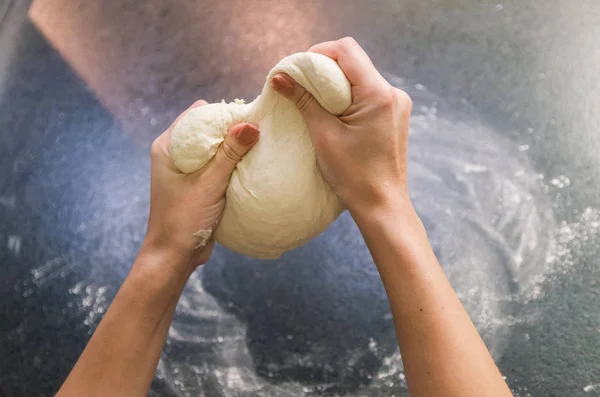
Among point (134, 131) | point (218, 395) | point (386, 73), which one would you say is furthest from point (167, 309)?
point (386, 73)

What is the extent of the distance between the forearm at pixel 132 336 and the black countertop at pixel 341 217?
0.87ft

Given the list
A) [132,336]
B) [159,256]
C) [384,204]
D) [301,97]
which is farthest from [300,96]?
[132,336]

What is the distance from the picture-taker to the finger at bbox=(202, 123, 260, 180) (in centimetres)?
89

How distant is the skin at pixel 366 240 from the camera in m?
0.75

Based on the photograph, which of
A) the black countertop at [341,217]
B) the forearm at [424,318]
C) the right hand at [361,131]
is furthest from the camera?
the black countertop at [341,217]

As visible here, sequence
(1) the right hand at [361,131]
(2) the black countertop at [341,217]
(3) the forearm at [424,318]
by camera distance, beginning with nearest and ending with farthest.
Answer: (3) the forearm at [424,318], (1) the right hand at [361,131], (2) the black countertop at [341,217]

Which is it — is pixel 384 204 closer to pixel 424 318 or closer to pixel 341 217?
pixel 424 318

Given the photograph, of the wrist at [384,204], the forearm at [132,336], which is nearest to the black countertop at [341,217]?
the forearm at [132,336]

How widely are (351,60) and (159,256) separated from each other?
51 cm

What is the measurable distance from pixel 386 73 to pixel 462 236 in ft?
1.61

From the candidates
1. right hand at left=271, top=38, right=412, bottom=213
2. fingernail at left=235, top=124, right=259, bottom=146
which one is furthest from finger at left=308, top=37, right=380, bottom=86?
fingernail at left=235, top=124, right=259, bottom=146

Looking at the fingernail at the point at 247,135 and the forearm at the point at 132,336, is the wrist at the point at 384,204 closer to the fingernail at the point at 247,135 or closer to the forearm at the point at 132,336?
the fingernail at the point at 247,135

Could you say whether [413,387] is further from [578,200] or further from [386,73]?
[386,73]

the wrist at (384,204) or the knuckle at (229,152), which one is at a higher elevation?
the knuckle at (229,152)
